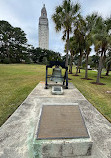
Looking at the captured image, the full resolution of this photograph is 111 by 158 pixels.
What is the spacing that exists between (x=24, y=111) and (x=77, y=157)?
2.43 metres

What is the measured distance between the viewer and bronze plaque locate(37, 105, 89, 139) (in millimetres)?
1952

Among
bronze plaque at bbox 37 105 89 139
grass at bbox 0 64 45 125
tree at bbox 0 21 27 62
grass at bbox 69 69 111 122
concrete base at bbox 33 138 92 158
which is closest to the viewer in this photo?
concrete base at bbox 33 138 92 158

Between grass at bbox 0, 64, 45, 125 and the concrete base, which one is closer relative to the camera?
the concrete base

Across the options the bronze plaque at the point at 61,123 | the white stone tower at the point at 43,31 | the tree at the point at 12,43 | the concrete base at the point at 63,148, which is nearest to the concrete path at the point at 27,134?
the concrete base at the point at 63,148

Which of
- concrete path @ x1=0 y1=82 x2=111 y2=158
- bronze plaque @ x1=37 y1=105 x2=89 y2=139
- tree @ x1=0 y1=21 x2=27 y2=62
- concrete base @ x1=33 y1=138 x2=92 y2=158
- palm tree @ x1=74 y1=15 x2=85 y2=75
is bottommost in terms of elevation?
concrete path @ x1=0 y1=82 x2=111 y2=158

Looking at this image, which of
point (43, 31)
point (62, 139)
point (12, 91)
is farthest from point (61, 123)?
point (43, 31)

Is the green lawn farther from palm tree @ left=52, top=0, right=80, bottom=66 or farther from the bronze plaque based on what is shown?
palm tree @ left=52, top=0, right=80, bottom=66

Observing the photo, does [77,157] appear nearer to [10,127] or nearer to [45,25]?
[10,127]

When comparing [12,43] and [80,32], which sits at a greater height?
[12,43]

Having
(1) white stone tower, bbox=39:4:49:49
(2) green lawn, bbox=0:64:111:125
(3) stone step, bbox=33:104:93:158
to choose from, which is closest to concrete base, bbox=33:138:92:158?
(3) stone step, bbox=33:104:93:158

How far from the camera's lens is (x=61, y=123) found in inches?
87.4

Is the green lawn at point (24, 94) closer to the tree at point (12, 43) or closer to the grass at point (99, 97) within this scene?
the grass at point (99, 97)

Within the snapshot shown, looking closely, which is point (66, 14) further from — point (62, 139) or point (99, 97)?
point (62, 139)

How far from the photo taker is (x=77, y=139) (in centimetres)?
188
